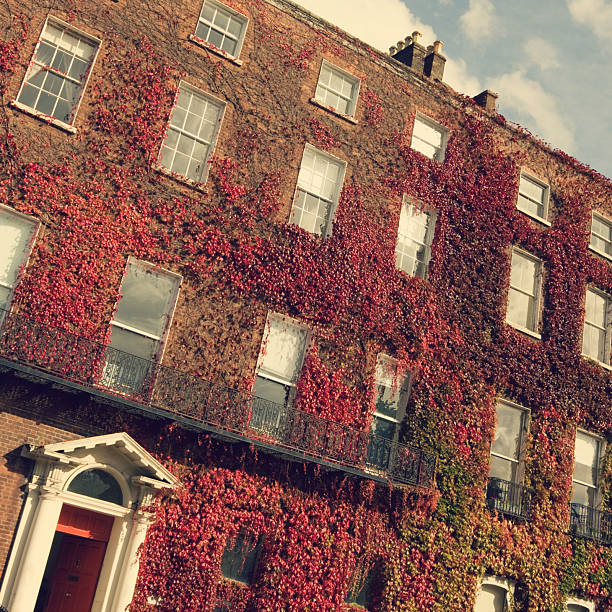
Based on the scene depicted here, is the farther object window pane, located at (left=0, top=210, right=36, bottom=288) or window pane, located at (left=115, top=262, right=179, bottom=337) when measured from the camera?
window pane, located at (left=115, top=262, right=179, bottom=337)

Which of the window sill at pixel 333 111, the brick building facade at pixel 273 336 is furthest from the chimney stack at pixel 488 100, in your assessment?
the window sill at pixel 333 111

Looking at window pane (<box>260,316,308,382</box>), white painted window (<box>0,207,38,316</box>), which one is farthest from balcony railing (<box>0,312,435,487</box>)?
window pane (<box>260,316,308,382</box>)

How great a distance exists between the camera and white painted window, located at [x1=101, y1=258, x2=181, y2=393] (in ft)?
50.6

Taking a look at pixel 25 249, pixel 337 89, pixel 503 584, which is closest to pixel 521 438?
pixel 503 584

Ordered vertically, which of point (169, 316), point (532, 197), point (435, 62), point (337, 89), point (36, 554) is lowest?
point (36, 554)

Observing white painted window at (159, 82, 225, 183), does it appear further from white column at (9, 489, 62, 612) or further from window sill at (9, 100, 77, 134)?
white column at (9, 489, 62, 612)

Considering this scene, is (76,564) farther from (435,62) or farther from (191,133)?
(435,62)

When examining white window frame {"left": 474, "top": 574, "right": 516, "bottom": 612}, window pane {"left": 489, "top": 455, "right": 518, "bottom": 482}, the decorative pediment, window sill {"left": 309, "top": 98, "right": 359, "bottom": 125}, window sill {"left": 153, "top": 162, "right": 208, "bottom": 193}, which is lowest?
white window frame {"left": 474, "top": 574, "right": 516, "bottom": 612}

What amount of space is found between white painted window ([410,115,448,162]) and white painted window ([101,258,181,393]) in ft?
30.7

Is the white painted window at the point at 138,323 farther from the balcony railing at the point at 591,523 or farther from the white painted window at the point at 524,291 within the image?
the balcony railing at the point at 591,523

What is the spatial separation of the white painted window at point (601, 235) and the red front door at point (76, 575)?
1876 centimetres

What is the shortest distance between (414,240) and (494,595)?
32.1 ft

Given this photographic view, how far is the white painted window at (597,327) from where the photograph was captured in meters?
23.6

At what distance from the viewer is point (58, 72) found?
1681 cm
